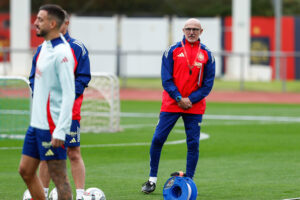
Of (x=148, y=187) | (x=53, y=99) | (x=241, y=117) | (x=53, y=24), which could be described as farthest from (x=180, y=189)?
(x=241, y=117)

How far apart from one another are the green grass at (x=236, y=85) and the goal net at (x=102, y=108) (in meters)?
14.5

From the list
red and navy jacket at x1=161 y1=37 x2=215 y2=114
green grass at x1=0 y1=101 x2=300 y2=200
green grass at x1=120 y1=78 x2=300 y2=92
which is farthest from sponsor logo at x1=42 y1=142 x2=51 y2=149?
green grass at x1=120 y1=78 x2=300 y2=92

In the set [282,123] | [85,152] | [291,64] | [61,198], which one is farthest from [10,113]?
[291,64]

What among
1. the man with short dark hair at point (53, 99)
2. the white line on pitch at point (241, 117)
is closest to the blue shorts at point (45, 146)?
the man with short dark hair at point (53, 99)

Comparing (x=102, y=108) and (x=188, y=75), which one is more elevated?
(x=188, y=75)

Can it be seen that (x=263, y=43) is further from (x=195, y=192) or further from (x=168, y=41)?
(x=195, y=192)

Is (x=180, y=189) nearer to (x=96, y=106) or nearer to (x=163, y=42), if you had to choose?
(x=96, y=106)

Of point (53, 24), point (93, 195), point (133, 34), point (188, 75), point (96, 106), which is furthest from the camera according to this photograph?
point (133, 34)

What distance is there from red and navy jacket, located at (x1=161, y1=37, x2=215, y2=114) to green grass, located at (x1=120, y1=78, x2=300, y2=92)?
2220cm

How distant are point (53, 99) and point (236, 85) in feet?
92.8

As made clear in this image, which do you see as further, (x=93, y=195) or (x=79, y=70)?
(x=79, y=70)

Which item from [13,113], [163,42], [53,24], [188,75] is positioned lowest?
[13,113]

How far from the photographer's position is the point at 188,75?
948cm

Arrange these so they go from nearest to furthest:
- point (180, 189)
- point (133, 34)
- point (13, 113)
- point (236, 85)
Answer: point (180, 189) < point (13, 113) < point (236, 85) < point (133, 34)
